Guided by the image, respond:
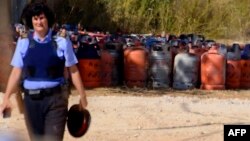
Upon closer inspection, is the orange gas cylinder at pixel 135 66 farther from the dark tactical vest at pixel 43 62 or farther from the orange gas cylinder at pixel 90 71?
the dark tactical vest at pixel 43 62

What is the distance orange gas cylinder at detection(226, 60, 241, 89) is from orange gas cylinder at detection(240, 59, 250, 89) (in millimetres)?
161

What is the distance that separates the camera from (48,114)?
5.24 m

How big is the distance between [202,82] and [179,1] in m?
10.3

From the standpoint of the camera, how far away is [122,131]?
327 inches

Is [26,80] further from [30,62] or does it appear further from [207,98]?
[207,98]

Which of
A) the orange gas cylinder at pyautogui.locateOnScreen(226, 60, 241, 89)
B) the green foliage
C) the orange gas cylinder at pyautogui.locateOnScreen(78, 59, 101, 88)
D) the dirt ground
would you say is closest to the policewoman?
the dirt ground

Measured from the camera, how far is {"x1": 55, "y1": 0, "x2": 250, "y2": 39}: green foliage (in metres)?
21.8

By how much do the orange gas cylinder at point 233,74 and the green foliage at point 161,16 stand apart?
28.5 ft

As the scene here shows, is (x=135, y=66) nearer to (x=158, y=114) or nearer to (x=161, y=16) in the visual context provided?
(x=158, y=114)

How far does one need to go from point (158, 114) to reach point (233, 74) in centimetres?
364

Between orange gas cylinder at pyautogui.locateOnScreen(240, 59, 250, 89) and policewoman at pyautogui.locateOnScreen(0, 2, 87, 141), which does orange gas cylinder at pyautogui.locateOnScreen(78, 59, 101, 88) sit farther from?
policewoman at pyautogui.locateOnScreen(0, 2, 87, 141)

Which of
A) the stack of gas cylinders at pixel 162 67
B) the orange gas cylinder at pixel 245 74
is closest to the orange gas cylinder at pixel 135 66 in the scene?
the stack of gas cylinders at pixel 162 67

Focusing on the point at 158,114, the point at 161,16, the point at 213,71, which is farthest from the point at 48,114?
the point at 161,16

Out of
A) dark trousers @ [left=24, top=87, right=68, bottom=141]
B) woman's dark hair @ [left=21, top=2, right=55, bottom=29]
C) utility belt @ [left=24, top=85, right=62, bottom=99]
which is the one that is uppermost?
woman's dark hair @ [left=21, top=2, right=55, bottom=29]
